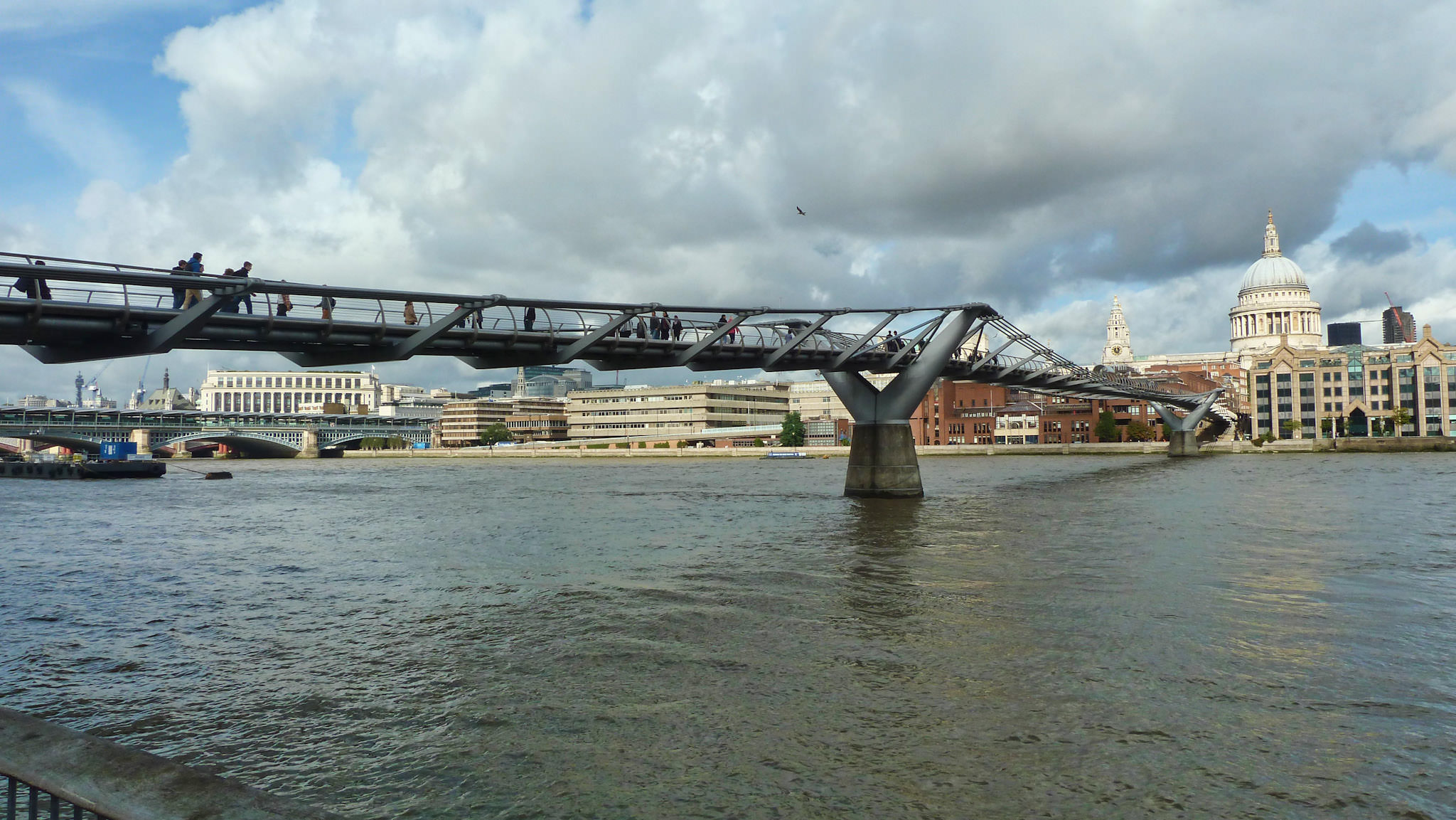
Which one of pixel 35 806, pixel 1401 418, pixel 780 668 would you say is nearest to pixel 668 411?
pixel 1401 418

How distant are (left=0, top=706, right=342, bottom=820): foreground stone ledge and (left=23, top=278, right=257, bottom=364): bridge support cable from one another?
18.9 m

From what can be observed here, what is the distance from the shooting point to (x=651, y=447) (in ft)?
575

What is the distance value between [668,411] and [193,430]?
281 ft

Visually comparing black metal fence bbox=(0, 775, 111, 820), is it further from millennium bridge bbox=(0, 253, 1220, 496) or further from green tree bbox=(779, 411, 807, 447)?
green tree bbox=(779, 411, 807, 447)

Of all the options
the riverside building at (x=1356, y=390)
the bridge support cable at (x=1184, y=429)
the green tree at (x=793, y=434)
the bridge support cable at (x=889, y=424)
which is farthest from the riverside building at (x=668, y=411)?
the bridge support cable at (x=889, y=424)

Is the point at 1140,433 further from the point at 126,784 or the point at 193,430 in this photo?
the point at 126,784

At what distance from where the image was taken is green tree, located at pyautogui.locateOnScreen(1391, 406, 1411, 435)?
439ft

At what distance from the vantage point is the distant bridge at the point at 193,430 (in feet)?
385

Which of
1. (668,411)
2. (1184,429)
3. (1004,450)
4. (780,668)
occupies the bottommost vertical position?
(1004,450)

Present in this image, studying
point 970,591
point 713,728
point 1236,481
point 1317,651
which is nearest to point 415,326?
point 970,591

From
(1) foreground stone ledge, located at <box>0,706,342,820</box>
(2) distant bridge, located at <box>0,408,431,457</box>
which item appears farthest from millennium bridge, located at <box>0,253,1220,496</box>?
(2) distant bridge, located at <box>0,408,431,457</box>

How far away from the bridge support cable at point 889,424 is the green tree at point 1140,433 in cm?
11297

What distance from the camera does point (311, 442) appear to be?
514ft

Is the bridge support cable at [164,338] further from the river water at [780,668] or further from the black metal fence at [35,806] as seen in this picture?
the black metal fence at [35,806]
